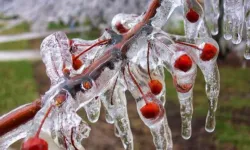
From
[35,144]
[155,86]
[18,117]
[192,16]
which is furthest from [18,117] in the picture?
[192,16]

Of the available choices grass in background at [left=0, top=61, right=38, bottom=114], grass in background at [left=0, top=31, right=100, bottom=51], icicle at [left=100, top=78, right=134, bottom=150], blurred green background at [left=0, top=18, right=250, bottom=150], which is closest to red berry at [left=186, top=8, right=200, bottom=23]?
icicle at [left=100, top=78, right=134, bottom=150]

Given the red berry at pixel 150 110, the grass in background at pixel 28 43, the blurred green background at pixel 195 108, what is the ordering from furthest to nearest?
the grass in background at pixel 28 43
the blurred green background at pixel 195 108
the red berry at pixel 150 110

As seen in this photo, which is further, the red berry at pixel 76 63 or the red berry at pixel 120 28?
the red berry at pixel 120 28

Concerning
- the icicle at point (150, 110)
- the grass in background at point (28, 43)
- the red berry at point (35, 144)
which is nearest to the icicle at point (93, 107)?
the icicle at point (150, 110)

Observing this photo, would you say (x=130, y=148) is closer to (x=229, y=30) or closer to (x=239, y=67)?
(x=229, y=30)

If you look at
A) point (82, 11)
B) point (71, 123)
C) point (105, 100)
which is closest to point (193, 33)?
point (105, 100)

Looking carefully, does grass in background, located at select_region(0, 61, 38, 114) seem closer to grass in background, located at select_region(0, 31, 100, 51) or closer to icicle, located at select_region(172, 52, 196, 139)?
grass in background, located at select_region(0, 31, 100, 51)

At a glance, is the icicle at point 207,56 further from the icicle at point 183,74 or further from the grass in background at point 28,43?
the grass in background at point 28,43
